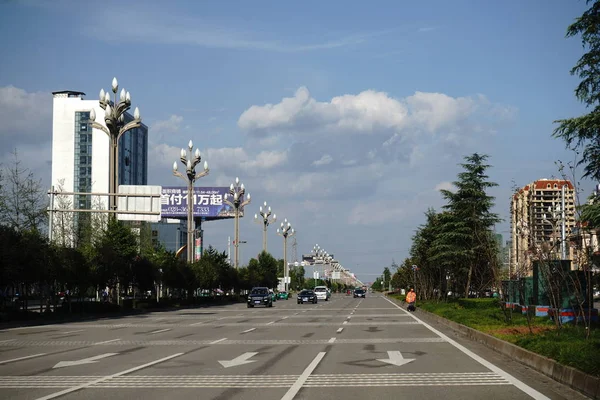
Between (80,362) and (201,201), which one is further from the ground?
(201,201)

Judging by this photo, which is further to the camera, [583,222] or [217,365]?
[583,222]

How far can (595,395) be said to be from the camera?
1126 centimetres

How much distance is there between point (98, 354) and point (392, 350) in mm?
7638

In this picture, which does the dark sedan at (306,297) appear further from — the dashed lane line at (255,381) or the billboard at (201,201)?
the dashed lane line at (255,381)

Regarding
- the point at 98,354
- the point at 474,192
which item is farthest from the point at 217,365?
the point at 474,192

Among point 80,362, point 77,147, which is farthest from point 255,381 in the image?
point 77,147

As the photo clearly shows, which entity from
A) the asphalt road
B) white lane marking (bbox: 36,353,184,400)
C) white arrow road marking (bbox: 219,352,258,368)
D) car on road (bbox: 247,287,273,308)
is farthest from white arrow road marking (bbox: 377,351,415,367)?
car on road (bbox: 247,287,273,308)

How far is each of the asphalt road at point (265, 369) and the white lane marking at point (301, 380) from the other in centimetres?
2

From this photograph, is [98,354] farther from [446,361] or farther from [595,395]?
[595,395]

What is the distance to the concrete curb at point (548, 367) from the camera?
11.6m

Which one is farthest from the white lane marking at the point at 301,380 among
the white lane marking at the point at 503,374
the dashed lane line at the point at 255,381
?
the white lane marking at the point at 503,374

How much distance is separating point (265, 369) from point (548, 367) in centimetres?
556

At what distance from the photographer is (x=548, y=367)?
47.2 ft

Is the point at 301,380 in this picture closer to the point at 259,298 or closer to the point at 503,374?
the point at 503,374
